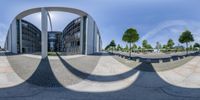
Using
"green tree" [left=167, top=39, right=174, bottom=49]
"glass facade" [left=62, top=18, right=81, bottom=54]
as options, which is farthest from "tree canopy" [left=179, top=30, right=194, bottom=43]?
"green tree" [left=167, top=39, right=174, bottom=49]

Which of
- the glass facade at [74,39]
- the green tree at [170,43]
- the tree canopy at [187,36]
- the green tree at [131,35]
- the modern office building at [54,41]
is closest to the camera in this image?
the green tree at [131,35]

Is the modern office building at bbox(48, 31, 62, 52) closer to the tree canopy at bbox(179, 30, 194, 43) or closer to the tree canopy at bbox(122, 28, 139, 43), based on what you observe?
the tree canopy at bbox(122, 28, 139, 43)

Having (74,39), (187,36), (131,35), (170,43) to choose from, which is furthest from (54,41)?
(187,36)

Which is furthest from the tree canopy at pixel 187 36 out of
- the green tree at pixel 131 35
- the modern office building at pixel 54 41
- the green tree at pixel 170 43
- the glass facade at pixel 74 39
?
the modern office building at pixel 54 41

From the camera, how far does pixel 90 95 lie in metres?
6.80

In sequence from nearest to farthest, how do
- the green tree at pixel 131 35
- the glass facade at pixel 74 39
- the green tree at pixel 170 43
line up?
the green tree at pixel 131 35
the glass facade at pixel 74 39
the green tree at pixel 170 43

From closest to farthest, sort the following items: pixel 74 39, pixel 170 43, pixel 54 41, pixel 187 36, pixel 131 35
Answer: pixel 131 35
pixel 187 36
pixel 74 39
pixel 170 43
pixel 54 41

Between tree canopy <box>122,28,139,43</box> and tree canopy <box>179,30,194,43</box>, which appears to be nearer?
tree canopy <box>122,28,139,43</box>

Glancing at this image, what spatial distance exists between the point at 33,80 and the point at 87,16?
82.0 ft

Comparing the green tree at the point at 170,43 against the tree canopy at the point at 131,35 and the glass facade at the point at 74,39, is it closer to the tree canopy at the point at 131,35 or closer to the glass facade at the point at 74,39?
the glass facade at the point at 74,39

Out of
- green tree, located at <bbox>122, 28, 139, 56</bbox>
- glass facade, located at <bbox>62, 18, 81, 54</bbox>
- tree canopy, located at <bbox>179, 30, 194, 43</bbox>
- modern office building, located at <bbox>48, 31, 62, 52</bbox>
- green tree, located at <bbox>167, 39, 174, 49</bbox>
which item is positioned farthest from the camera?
modern office building, located at <bbox>48, 31, 62, 52</bbox>

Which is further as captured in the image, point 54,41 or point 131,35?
point 54,41

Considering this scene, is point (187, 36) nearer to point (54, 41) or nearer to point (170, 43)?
point (170, 43)

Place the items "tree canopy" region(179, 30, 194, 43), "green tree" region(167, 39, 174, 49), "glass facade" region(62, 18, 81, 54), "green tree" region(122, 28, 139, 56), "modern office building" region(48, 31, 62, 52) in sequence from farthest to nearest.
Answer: "modern office building" region(48, 31, 62, 52), "green tree" region(167, 39, 174, 49), "glass facade" region(62, 18, 81, 54), "tree canopy" region(179, 30, 194, 43), "green tree" region(122, 28, 139, 56)
